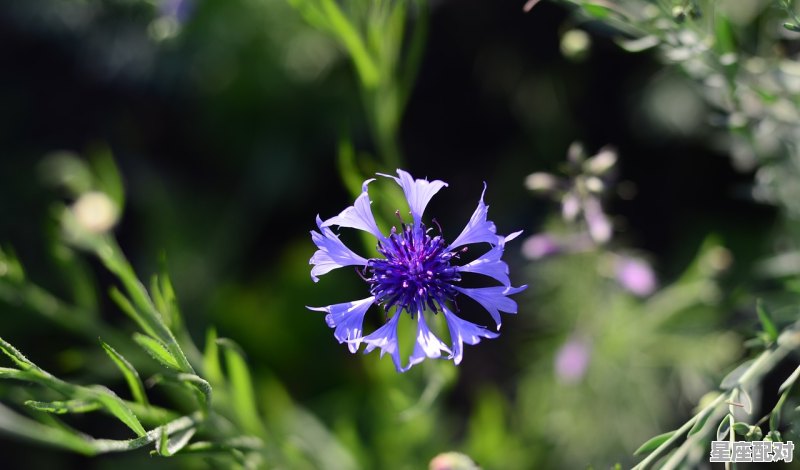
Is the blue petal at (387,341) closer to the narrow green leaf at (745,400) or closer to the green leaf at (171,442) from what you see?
the green leaf at (171,442)

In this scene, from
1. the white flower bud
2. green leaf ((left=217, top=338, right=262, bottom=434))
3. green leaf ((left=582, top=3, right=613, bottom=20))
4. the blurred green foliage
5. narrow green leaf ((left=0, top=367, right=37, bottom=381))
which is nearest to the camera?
narrow green leaf ((left=0, top=367, right=37, bottom=381))

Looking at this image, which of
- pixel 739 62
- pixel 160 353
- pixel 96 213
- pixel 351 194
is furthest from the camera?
pixel 351 194

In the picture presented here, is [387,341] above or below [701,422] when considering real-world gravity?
above

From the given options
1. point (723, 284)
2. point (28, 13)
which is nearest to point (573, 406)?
point (723, 284)

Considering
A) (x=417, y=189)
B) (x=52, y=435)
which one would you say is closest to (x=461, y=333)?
(x=417, y=189)

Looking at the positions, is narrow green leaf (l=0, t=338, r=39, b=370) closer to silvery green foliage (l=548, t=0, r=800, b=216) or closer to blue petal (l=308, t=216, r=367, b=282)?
blue petal (l=308, t=216, r=367, b=282)

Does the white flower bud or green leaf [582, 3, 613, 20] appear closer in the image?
green leaf [582, 3, 613, 20]

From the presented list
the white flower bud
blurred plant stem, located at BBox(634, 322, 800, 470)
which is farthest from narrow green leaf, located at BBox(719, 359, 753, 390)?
the white flower bud

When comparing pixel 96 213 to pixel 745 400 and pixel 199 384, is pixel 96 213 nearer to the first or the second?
pixel 199 384

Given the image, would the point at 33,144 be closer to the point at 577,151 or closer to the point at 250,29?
the point at 250,29
